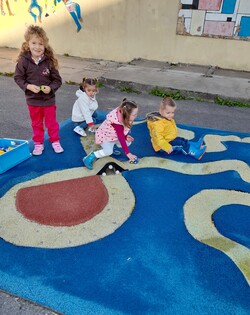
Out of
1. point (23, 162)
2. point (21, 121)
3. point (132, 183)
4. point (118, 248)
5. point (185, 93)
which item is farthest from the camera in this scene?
point (185, 93)

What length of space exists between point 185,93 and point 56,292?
4.77 m

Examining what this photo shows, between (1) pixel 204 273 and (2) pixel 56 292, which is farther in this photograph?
(1) pixel 204 273

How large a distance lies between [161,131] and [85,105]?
3.49ft

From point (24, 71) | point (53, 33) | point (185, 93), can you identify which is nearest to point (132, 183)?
point (24, 71)

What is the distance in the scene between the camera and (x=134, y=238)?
2.49m

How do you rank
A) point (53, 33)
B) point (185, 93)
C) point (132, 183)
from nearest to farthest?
1. point (132, 183)
2. point (185, 93)
3. point (53, 33)

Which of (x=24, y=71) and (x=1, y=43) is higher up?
(x=24, y=71)

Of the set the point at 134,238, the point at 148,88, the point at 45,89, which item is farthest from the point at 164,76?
the point at 134,238

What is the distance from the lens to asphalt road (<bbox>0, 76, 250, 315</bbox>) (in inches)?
179

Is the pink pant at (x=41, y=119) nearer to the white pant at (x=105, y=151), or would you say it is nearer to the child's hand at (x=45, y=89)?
the child's hand at (x=45, y=89)

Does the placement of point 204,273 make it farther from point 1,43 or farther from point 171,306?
point 1,43

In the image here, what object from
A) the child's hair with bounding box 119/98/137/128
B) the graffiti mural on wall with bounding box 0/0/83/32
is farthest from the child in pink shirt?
the graffiti mural on wall with bounding box 0/0/83/32

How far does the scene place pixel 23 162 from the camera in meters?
3.49

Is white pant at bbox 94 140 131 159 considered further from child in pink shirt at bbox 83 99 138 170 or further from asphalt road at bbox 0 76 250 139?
asphalt road at bbox 0 76 250 139
